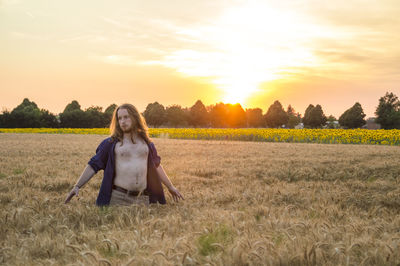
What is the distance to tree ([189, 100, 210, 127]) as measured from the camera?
102m

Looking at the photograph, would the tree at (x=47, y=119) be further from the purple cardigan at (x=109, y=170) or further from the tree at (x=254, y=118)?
the purple cardigan at (x=109, y=170)

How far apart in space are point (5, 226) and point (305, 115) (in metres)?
96.5

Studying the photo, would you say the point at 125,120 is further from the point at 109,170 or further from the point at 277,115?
the point at 277,115

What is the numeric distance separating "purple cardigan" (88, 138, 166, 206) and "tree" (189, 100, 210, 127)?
3761 inches

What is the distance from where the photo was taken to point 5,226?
4352mm

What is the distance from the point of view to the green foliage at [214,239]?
3459 millimetres

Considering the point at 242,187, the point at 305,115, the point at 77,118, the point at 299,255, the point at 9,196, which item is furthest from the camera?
the point at 305,115

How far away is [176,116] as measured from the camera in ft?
331

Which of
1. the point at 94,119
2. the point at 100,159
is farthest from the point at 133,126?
the point at 94,119

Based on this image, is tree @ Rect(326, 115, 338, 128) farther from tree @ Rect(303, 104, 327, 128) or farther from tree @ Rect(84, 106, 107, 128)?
tree @ Rect(84, 106, 107, 128)

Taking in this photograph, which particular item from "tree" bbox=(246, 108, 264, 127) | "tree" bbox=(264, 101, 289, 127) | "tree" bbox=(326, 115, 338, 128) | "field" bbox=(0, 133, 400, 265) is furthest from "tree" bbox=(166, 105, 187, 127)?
"field" bbox=(0, 133, 400, 265)

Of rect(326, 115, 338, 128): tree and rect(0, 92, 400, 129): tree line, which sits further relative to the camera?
rect(326, 115, 338, 128): tree

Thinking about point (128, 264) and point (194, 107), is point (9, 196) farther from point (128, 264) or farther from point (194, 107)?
point (194, 107)

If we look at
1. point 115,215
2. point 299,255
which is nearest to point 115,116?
point 115,215
